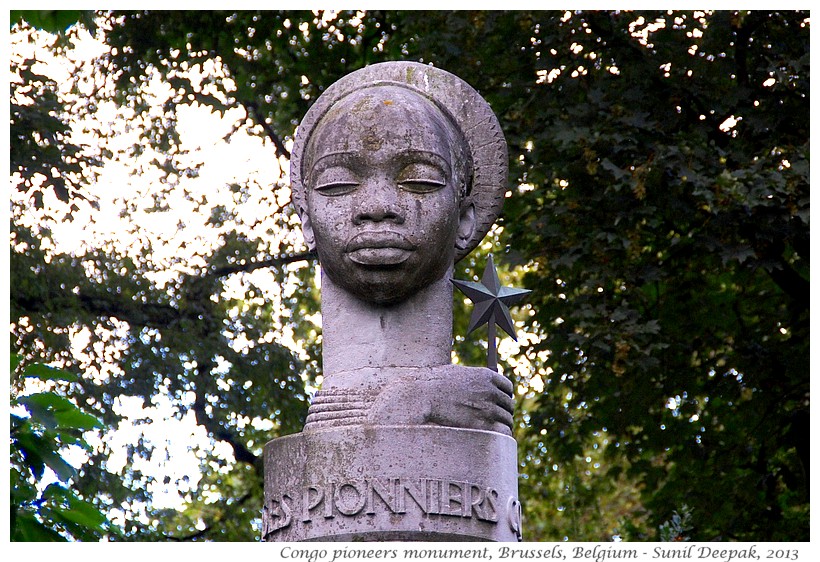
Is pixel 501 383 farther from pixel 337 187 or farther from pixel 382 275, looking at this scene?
pixel 337 187

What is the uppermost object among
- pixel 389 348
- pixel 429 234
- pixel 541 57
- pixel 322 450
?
pixel 541 57

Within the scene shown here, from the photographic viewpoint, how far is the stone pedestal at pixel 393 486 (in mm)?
6738

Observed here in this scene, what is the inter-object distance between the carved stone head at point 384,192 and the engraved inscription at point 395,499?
1014 millimetres

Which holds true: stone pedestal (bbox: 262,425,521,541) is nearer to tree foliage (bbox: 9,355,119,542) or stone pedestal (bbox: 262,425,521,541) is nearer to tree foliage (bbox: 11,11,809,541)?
tree foliage (bbox: 9,355,119,542)

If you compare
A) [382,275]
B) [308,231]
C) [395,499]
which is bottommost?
[395,499]

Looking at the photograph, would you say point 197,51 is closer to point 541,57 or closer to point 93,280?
point 93,280

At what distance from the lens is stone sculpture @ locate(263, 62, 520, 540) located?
6.79m

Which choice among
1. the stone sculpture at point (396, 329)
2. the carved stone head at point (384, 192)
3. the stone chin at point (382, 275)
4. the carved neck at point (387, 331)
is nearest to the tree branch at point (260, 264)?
the stone sculpture at point (396, 329)

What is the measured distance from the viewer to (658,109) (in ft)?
42.1

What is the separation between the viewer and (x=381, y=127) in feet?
24.1

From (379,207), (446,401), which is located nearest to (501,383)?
(446,401)

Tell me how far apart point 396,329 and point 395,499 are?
981 millimetres
